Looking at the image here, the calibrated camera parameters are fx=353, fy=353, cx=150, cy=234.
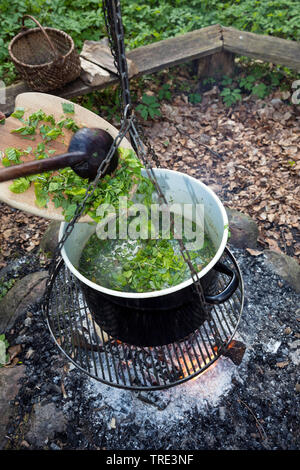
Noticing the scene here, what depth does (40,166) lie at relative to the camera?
1376 mm

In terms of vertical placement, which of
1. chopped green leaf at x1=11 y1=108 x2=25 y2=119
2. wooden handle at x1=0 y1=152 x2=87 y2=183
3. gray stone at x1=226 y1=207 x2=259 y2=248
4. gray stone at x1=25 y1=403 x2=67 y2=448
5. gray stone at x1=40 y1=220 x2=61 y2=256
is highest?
chopped green leaf at x1=11 y1=108 x2=25 y2=119

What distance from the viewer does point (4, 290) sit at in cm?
273

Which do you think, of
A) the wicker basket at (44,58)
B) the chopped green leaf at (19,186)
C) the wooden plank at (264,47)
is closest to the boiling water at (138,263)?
the chopped green leaf at (19,186)

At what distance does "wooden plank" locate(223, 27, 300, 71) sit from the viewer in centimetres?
381

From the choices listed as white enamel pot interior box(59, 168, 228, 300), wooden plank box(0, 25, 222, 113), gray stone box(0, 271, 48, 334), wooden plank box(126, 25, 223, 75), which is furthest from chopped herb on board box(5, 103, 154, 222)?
→ wooden plank box(126, 25, 223, 75)

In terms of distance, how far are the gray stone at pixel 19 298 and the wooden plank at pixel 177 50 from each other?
2.48m

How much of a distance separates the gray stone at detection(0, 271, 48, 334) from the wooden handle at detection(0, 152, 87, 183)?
54.1 inches

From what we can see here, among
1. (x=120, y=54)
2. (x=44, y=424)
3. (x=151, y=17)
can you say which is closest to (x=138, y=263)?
(x=120, y=54)

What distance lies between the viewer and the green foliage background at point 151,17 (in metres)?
4.20

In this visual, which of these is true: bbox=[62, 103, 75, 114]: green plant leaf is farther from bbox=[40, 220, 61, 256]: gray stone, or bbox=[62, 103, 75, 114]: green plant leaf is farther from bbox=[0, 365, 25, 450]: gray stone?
bbox=[0, 365, 25, 450]: gray stone

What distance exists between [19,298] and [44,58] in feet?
8.80

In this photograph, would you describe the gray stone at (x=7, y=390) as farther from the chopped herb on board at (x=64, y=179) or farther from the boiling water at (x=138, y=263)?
the chopped herb on board at (x=64, y=179)

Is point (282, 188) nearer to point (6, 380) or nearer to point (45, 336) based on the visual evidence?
point (45, 336)
